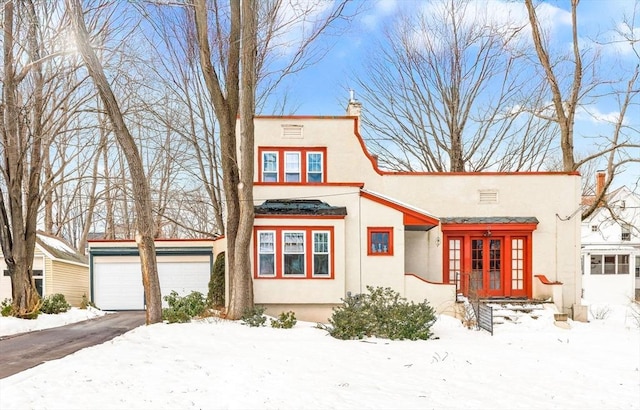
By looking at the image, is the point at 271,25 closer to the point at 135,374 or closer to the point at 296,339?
the point at 296,339

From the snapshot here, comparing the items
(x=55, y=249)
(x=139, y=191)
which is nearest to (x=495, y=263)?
(x=139, y=191)

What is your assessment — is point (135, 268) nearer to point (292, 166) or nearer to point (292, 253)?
point (292, 166)

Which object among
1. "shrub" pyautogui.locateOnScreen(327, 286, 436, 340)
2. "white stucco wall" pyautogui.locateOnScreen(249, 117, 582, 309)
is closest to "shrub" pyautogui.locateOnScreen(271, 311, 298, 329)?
"shrub" pyautogui.locateOnScreen(327, 286, 436, 340)

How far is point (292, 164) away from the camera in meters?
17.0

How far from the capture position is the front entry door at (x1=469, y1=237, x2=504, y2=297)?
16906 mm

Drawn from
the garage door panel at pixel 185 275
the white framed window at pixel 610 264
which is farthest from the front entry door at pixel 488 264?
the white framed window at pixel 610 264

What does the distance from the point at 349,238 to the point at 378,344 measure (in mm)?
4774

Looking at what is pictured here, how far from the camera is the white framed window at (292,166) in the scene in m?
16.9

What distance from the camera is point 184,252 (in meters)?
22.4

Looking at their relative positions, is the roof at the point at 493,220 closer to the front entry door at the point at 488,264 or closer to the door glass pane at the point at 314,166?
the front entry door at the point at 488,264

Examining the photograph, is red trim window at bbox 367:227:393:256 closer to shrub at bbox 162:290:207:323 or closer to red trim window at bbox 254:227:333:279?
red trim window at bbox 254:227:333:279

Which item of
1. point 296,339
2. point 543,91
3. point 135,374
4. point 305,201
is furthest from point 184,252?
point 543,91

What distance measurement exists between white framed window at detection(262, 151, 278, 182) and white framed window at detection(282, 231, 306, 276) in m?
2.72

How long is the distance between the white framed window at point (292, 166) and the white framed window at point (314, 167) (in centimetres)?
37
